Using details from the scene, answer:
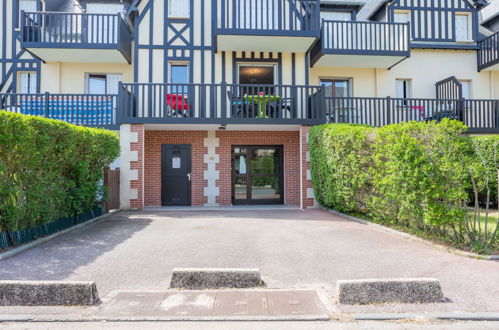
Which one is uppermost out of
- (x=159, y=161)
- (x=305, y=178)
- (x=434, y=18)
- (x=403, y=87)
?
(x=434, y=18)

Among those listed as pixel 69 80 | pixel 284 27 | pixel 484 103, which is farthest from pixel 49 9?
pixel 484 103

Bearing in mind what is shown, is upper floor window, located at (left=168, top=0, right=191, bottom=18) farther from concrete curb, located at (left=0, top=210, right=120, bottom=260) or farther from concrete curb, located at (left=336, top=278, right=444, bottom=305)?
concrete curb, located at (left=336, top=278, right=444, bottom=305)

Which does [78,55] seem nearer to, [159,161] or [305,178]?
[159,161]

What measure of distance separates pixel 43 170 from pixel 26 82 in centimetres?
906

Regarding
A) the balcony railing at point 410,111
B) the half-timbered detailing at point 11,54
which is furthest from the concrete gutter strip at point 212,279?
the half-timbered detailing at point 11,54

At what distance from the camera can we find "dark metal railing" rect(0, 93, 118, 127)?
36.9 feet

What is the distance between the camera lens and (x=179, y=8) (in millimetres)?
12352

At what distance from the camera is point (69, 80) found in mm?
12664

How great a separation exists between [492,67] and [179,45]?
1273 cm

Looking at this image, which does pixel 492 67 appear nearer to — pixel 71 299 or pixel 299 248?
pixel 299 248

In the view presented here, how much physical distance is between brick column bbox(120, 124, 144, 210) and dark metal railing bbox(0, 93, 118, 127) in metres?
1.17

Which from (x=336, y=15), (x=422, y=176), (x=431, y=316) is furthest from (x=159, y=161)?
(x=431, y=316)

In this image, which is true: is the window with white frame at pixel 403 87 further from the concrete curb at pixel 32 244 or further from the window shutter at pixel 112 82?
the concrete curb at pixel 32 244

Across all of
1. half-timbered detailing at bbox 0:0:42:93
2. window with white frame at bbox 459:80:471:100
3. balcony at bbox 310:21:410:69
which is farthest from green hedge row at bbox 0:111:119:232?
window with white frame at bbox 459:80:471:100
